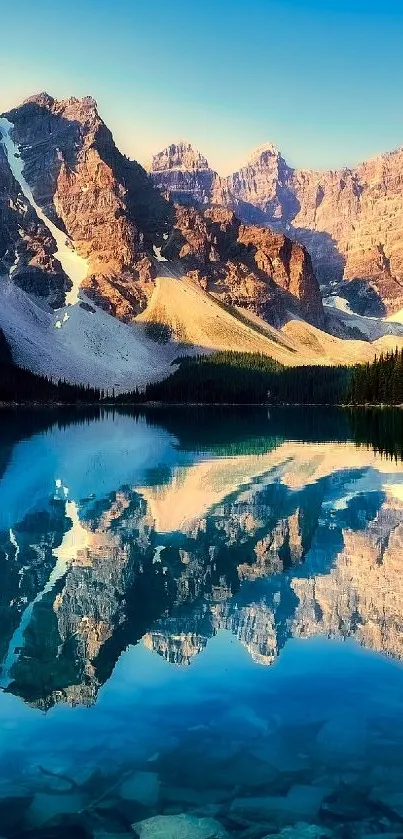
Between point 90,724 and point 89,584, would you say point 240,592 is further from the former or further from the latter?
point 90,724

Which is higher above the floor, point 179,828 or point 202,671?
point 202,671

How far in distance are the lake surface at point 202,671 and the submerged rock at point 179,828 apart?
0.09 ft

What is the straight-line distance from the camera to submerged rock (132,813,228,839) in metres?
11.6

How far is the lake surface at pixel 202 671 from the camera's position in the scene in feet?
40.7

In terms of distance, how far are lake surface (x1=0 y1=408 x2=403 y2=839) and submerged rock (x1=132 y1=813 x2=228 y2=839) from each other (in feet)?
0.09

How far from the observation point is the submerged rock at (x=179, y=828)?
11570 mm

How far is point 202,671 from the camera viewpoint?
59.0 feet

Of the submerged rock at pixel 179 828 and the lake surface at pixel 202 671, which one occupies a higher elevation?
the lake surface at pixel 202 671

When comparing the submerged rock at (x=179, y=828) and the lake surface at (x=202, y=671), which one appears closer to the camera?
the submerged rock at (x=179, y=828)

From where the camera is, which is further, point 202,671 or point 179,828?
point 202,671

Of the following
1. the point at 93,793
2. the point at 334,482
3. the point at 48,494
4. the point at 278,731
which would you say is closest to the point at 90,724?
the point at 93,793

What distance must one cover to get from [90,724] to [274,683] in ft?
13.8

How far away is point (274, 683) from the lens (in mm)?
17297

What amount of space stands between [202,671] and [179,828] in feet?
20.4
